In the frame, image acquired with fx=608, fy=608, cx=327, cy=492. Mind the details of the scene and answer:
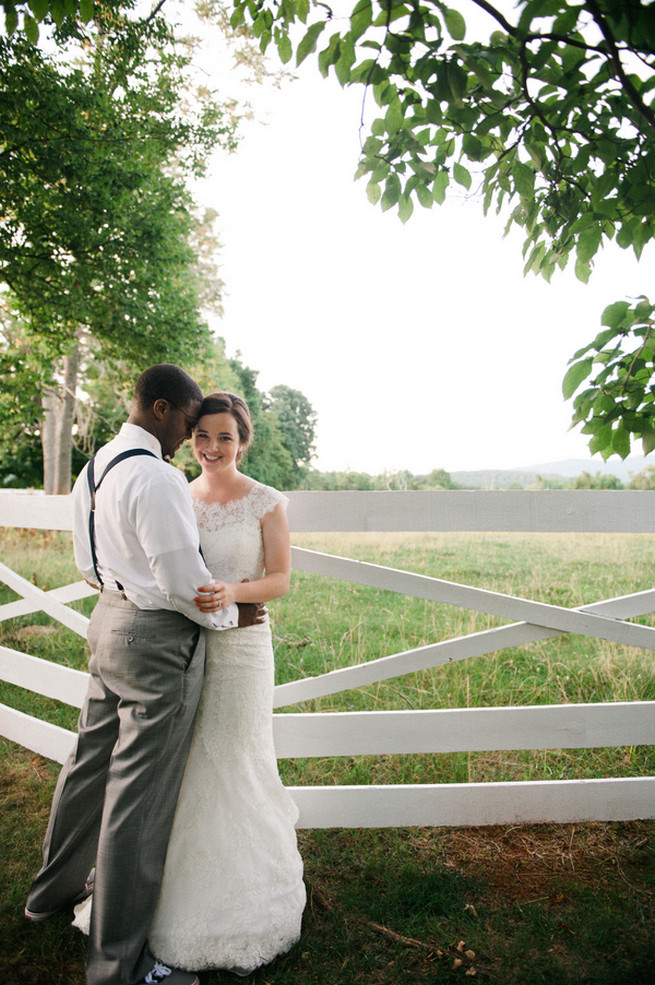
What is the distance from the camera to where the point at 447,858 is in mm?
2947

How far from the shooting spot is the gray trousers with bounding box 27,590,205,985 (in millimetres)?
2129

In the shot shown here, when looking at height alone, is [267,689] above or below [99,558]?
below

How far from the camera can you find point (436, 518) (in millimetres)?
3002

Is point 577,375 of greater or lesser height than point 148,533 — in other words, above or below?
above

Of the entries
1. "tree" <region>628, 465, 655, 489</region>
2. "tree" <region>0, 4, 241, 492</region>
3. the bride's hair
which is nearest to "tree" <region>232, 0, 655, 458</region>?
the bride's hair

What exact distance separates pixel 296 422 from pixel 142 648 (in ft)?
A: 101

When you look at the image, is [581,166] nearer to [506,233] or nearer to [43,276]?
[506,233]

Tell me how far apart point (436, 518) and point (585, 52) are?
1.88 meters

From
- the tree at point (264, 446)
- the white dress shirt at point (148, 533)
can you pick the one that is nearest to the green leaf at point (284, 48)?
the white dress shirt at point (148, 533)

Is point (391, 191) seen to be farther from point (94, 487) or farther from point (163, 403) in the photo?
point (94, 487)

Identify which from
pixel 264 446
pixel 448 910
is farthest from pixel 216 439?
A: pixel 264 446

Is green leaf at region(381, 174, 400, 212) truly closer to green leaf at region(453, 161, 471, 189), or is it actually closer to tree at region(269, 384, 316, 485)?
green leaf at region(453, 161, 471, 189)

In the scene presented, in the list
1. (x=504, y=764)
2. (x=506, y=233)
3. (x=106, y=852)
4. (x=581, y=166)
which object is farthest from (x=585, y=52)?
(x=504, y=764)

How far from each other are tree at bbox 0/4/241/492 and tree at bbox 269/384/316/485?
66.7ft
